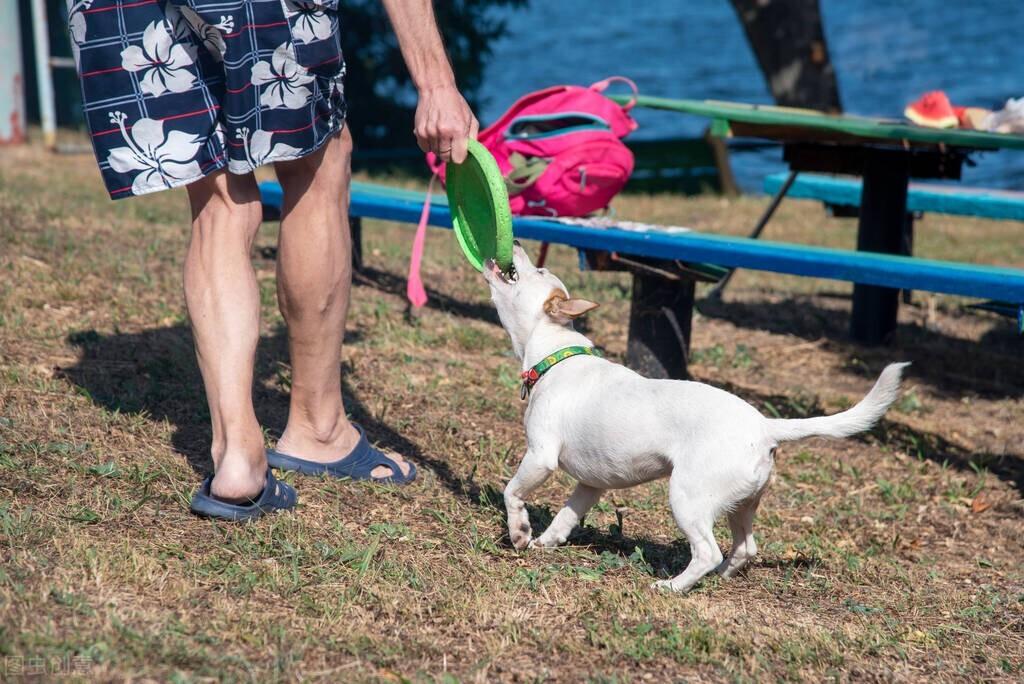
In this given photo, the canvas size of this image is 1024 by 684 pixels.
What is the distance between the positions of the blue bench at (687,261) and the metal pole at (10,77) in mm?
5936

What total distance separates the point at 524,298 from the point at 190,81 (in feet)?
3.25

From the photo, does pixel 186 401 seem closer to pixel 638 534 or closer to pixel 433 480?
pixel 433 480

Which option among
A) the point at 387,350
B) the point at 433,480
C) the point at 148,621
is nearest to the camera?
the point at 148,621

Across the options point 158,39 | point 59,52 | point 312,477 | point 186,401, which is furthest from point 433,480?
point 59,52

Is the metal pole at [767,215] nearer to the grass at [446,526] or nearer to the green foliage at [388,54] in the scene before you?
the grass at [446,526]

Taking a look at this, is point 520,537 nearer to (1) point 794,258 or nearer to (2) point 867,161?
(1) point 794,258

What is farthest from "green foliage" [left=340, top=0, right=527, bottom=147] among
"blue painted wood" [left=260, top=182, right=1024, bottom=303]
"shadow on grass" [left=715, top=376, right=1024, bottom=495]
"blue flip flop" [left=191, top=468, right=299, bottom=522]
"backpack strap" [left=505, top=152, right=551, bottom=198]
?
"blue flip flop" [left=191, top=468, right=299, bottom=522]

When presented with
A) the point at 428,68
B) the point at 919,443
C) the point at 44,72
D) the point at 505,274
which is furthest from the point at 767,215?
the point at 44,72

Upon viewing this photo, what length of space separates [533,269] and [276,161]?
0.74 metres

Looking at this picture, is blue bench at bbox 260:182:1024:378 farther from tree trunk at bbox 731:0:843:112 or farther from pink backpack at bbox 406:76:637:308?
tree trunk at bbox 731:0:843:112

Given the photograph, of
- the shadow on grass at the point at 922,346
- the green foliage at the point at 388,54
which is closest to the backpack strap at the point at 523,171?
the shadow on grass at the point at 922,346

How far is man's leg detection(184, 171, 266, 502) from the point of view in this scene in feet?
9.33

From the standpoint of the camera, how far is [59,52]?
11.5m

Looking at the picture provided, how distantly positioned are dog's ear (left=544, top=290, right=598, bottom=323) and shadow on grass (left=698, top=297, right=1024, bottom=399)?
2543mm
